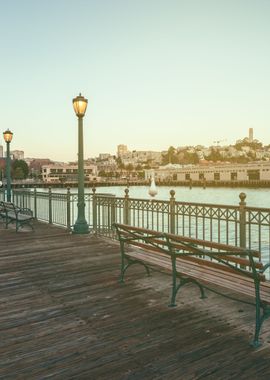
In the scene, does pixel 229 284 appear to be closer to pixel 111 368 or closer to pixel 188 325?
pixel 188 325

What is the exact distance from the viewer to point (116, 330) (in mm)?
4344

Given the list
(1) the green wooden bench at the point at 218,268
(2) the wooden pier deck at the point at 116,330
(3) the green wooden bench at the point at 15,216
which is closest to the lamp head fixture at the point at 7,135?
(3) the green wooden bench at the point at 15,216

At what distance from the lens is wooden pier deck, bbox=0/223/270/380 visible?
3441 mm

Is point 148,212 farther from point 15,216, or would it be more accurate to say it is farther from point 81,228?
point 15,216

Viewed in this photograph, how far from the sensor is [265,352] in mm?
3701

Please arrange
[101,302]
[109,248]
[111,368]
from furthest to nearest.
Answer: [109,248] → [101,302] → [111,368]

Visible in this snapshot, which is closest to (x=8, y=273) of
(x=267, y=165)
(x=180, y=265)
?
(x=180, y=265)

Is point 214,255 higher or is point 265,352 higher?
point 214,255

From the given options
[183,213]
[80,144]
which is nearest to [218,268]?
[183,213]

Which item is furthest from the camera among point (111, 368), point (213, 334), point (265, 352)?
point (213, 334)

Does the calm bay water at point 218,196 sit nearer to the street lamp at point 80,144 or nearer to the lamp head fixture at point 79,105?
the street lamp at point 80,144

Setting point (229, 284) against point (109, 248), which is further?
point (109, 248)

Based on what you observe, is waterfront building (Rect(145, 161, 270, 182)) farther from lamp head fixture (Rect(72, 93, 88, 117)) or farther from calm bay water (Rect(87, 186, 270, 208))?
lamp head fixture (Rect(72, 93, 88, 117))

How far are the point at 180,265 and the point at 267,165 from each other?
181913 mm
